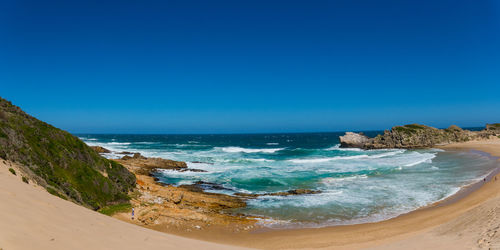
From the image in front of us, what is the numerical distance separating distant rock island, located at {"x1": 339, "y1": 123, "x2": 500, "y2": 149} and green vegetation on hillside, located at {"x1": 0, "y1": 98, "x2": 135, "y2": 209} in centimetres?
6135

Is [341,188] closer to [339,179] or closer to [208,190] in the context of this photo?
[339,179]

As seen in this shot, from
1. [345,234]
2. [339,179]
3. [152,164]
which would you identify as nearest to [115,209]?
[345,234]

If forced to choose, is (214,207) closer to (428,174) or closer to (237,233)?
(237,233)

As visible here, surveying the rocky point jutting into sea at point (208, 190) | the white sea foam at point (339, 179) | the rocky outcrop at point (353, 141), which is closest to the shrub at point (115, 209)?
the rocky point jutting into sea at point (208, 190)

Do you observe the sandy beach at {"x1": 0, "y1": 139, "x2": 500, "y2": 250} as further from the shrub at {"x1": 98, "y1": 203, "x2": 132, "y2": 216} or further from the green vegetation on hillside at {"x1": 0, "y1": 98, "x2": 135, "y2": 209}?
the shrub at {"x1": 98, "y1": 203, "x2": 132, "y2": 216}

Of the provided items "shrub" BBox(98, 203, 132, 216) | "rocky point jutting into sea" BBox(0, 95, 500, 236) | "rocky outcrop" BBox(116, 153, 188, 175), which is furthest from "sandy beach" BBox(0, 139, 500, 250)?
"rocky outcrop" BBox(116, 153, 188, 175)

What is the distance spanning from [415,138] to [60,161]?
7118 centimetres

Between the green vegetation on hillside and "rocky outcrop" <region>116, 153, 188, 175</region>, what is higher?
the green vegetation on hillside

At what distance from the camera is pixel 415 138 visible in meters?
65.8

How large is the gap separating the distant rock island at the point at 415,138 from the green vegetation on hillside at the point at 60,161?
6135 cm

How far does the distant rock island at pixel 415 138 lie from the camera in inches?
2561

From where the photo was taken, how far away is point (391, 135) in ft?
219

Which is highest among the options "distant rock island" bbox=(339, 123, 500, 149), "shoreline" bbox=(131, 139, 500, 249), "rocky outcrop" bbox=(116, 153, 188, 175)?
"distant rock island" bbox=(339, 123, 500, 149)

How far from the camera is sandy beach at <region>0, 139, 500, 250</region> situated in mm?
5324
